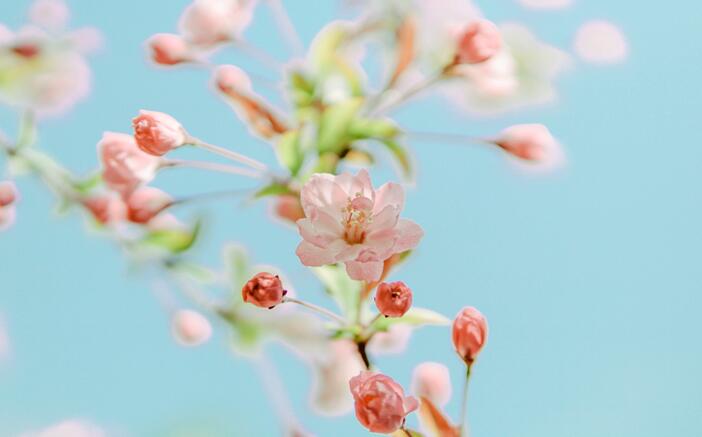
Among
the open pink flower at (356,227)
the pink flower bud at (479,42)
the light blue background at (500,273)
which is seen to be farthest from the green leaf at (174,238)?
the pink flower bud at (479,42)

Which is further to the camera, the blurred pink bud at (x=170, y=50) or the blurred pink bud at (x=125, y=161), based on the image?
the blurred pink bud at (x=170, y=50)

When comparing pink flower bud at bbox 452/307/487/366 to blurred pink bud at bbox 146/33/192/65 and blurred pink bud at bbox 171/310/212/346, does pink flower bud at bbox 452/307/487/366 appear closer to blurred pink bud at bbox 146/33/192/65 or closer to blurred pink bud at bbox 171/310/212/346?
blurred pink bud at bbox 171/310/212/346

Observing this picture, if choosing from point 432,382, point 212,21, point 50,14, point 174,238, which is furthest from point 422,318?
point 50,14

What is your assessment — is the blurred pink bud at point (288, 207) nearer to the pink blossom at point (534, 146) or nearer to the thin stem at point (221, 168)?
the thin stem at point (221, 168)

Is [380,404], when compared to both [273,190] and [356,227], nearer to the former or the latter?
[356,227]

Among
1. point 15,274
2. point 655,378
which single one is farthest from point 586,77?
point 15,274

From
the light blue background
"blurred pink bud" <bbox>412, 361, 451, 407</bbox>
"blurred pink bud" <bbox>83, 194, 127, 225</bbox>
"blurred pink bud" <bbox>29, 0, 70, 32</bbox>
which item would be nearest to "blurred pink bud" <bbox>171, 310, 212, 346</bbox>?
the light blue background

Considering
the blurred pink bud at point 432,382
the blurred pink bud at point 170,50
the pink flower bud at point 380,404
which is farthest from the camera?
the blurred pink bud at point 170,50
